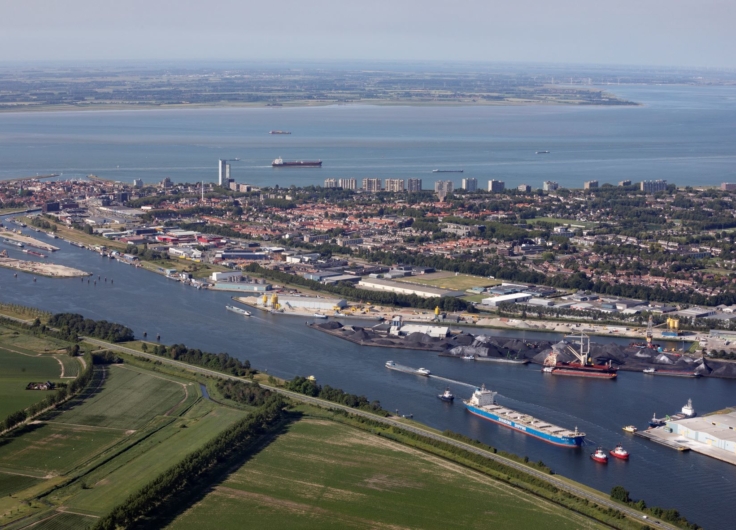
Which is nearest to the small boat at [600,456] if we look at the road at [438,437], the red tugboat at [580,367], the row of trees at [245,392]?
the road at [438,437]

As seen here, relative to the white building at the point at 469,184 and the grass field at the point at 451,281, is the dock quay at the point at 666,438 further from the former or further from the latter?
the white building at the point at 469,184

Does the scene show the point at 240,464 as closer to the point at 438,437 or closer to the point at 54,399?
the point at 438,437

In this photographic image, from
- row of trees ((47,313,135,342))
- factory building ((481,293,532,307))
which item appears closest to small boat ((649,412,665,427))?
factory building ((481,293,532,307))

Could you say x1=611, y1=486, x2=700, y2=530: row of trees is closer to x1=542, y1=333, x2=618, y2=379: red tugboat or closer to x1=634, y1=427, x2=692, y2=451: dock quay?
x1=634, y1=427, x2=692, y2=451: dock quay

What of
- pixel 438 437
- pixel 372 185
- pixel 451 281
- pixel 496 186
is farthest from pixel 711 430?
pixel 372 185

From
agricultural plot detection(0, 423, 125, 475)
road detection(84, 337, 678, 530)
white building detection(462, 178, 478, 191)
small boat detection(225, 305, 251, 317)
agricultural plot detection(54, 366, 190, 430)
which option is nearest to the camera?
road detection(84, 337, 678, 530)
